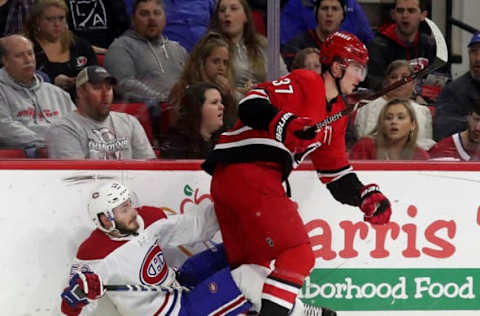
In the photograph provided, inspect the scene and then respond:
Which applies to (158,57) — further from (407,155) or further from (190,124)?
(407,155)

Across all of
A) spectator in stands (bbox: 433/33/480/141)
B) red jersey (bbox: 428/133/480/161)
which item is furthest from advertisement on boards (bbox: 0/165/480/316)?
spectator in stands (bbox: 433/33/480/141)

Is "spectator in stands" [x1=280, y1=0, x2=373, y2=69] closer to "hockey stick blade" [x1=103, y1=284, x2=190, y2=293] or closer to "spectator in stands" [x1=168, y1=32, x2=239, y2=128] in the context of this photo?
"spectator in stands" [x1=168, y1=32, x2=239, y2=128]

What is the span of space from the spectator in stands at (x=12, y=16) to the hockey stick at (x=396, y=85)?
1.18 meters

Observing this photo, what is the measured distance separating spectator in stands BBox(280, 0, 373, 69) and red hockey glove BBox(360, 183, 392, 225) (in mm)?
611

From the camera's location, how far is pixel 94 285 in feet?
10.6

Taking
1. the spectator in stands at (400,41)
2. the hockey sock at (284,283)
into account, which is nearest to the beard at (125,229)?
the hockey sock at (284,283)

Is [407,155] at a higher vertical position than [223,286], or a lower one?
higher

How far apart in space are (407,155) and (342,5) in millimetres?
625

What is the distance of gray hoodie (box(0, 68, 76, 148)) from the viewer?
351cm

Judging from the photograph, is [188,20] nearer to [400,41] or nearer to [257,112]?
[257,112]

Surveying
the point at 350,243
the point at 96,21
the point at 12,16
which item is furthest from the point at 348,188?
the point at 12,16

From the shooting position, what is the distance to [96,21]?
141 inches

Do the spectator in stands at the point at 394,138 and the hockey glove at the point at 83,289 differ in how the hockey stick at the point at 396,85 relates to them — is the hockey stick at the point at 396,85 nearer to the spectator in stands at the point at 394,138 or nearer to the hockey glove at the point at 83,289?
the spectator in stands at the point at 394,138

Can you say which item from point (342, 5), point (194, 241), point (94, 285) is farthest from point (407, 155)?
point (94, 285)
